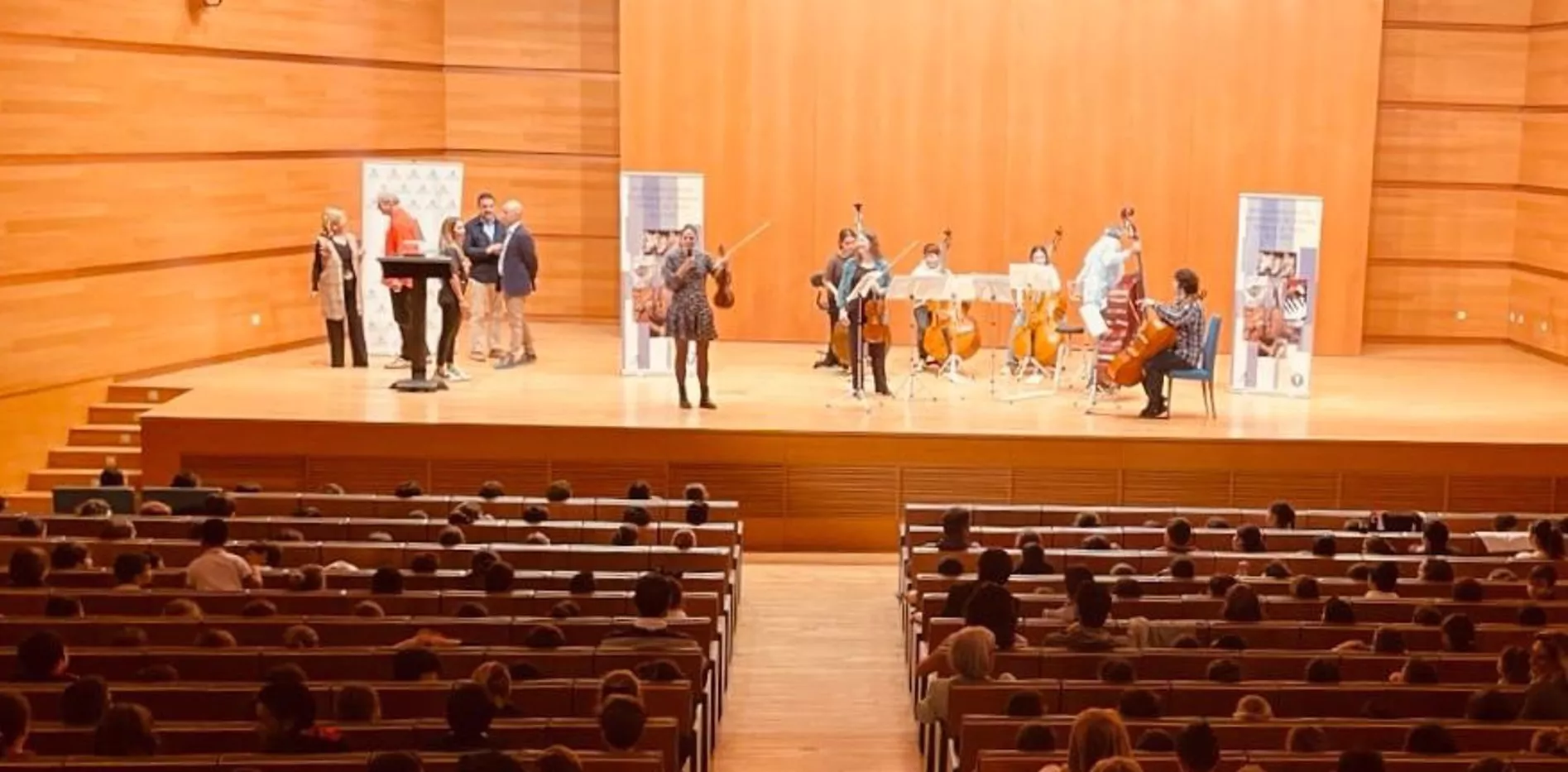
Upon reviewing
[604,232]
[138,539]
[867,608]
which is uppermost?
[604,232]

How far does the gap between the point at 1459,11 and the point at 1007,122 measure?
460cm

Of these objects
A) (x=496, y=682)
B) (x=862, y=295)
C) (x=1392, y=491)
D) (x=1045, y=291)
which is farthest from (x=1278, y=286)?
(x=496, y=682)

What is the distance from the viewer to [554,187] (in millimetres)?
18031

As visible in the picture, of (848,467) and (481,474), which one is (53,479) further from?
(848,467)

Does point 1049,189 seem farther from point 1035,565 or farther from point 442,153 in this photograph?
point 1035,565

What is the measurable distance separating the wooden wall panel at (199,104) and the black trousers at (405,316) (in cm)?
204

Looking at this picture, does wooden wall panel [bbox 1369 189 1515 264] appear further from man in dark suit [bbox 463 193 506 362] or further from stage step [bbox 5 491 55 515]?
stage step [bbox 5 491 55 515]

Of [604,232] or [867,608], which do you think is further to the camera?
[604,232]

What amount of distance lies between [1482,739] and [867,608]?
4.99 metres

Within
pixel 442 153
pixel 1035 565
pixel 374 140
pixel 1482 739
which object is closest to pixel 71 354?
pixel 374 140

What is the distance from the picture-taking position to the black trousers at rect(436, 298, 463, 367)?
1394 centimetres

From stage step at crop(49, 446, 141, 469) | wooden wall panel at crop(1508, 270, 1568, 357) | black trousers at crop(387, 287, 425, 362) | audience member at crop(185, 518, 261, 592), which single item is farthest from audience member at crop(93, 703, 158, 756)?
wooden wall panel at crop(1508, 270, 1568, 357)

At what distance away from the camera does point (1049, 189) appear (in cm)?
1738

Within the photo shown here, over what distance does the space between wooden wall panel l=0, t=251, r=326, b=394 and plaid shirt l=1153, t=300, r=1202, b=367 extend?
7.64 metres
